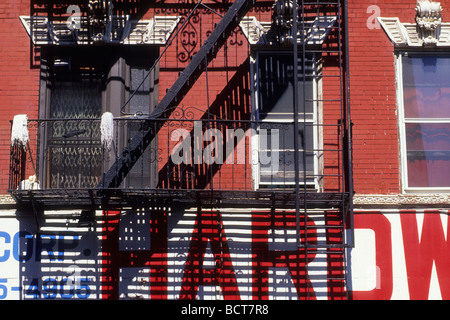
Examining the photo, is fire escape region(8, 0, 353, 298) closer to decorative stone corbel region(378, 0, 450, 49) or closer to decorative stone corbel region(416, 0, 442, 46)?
decorative stone corbel region(378, 0, 450, 49)

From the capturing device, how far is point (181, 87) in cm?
863

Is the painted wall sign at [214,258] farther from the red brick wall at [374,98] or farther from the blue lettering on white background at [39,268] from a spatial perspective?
the red brick wall at [374,98]

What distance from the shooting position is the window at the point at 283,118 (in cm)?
918

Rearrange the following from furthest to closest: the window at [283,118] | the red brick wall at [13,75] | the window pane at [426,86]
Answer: the window pane at [426,86] → the window at [283,118] → the red brick wall at [13,75]

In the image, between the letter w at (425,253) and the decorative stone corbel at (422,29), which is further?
the decorative stone corbel at (422,29)

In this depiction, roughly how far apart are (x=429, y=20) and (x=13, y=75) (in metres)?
6.37

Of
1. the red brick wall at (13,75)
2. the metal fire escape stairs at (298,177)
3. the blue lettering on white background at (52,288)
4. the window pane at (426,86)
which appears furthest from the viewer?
the window pane at (426,86)

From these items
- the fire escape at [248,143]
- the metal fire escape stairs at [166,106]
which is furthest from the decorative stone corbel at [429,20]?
the metal fire escape stairs at [166,106]

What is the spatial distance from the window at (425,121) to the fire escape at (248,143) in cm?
98

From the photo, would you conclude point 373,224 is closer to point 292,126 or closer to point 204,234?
point 292,126

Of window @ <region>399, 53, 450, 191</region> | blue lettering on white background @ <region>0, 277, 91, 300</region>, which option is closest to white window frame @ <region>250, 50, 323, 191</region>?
Result: window @ <region>399, 53, 450, 191</region>

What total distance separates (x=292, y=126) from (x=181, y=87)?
71.3 inches

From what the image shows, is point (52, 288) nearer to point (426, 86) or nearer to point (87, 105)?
point (87, 105)
